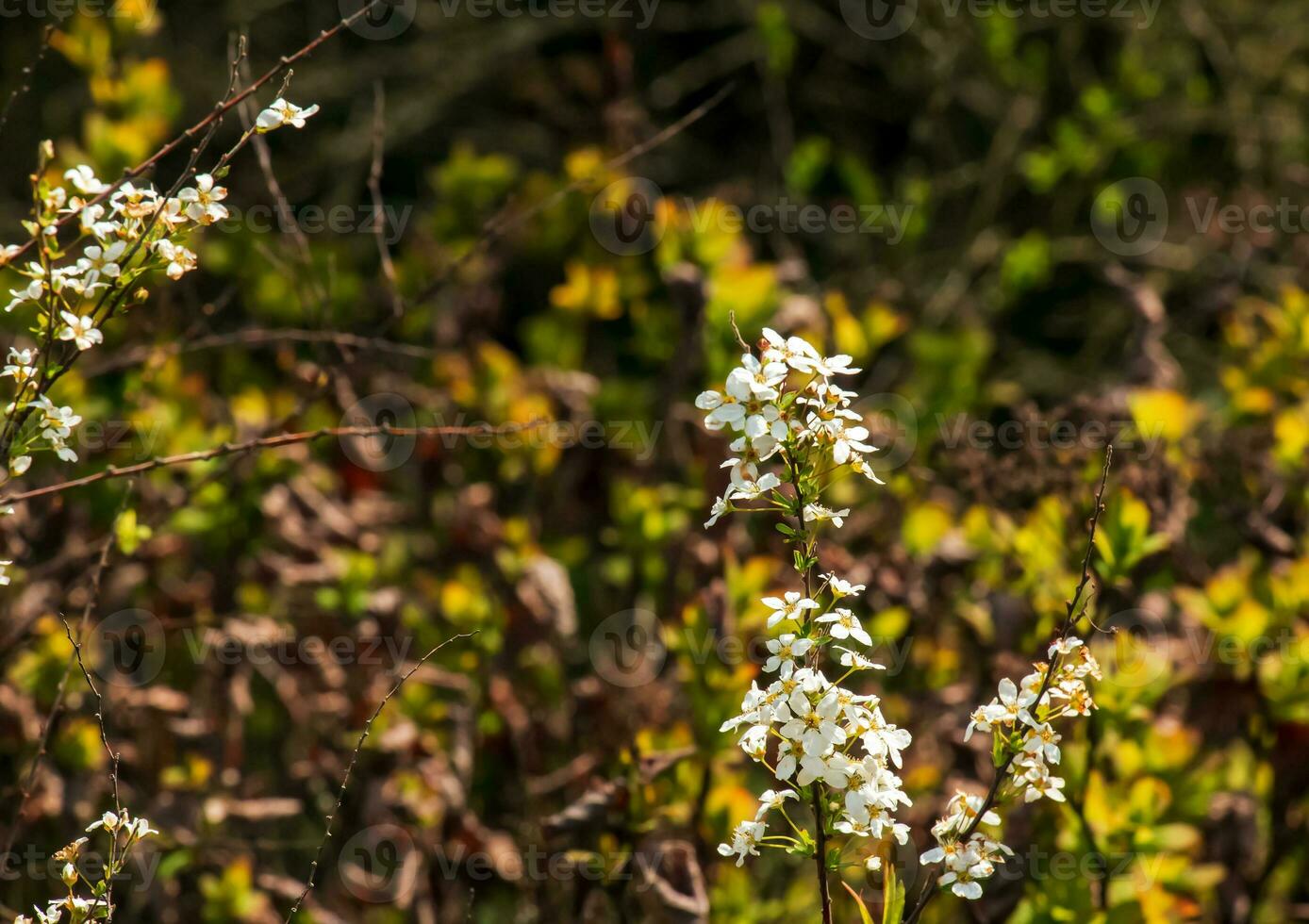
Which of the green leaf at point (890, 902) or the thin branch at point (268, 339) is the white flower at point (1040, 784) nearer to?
the green leaf at point (890, 902)

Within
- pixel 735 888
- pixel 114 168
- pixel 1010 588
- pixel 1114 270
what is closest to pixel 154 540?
pixel 114 168

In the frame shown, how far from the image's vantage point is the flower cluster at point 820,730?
157cm

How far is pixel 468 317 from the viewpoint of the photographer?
143 inches

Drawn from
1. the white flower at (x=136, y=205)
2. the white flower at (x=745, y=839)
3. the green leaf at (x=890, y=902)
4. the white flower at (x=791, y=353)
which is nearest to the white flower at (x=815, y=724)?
the white flower at (x=745, y=839)

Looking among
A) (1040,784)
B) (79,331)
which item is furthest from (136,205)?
(1040,784)

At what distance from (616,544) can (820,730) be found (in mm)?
1650

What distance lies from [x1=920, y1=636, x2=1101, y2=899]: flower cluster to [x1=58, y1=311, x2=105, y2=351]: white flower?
1265mm

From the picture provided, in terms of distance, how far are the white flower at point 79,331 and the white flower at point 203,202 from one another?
20 cm

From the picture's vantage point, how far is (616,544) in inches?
125

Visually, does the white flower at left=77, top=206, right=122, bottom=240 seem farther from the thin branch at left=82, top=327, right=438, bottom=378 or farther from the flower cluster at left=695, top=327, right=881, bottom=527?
the flower cluster at left=695, top=327, right=881, bottom=527

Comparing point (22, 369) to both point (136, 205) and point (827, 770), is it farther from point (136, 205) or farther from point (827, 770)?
point (827, 770)

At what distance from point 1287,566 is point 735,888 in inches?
→ 57.2

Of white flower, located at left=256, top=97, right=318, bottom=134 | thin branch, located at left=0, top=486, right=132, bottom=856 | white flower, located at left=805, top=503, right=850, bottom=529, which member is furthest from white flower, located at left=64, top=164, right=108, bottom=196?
white flower, located at left=805, top=503, right=850, bottom=529

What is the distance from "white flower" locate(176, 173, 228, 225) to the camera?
174 cm
